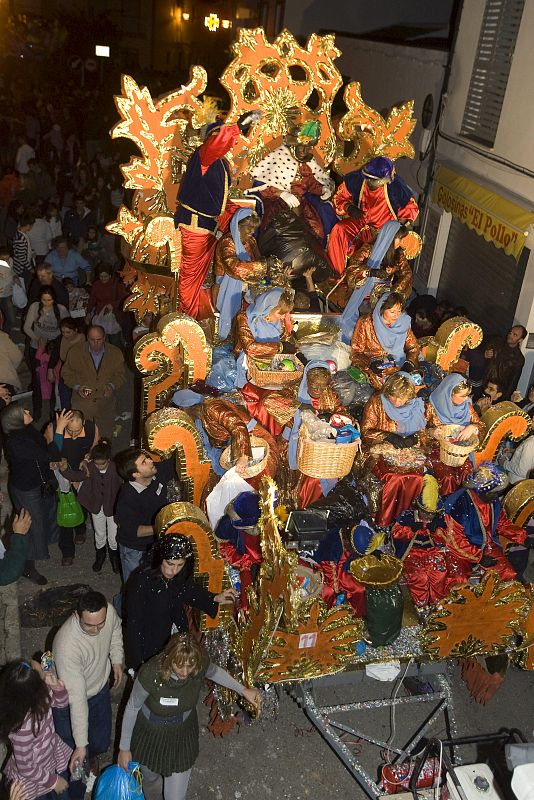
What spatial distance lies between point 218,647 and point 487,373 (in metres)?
4.89

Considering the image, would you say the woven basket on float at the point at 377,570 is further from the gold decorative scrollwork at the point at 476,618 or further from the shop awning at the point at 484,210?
the shop awning at the point at 484,210

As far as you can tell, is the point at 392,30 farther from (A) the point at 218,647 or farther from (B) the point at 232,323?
(A) the point at 218,647

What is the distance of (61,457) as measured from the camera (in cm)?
602

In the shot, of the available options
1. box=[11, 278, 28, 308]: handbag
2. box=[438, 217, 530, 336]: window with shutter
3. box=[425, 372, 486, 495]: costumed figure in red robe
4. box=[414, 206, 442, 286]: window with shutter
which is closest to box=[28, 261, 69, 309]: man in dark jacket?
box=[11, 278, 28, 308]: handbag

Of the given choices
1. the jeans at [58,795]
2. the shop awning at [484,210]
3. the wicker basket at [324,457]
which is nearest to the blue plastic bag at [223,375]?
the wicker basket at [324,457]

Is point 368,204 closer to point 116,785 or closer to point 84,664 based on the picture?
point 84,664

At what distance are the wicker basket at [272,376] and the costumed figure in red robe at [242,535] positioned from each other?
1.18 m

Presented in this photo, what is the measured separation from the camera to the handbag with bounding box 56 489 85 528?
20.6ft

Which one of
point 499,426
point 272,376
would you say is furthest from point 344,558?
point 499,426

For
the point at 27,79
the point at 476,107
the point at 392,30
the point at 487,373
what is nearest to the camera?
the point at 487,373

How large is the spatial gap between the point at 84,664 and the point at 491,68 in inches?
405

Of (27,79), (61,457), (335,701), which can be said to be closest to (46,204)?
(61,457)

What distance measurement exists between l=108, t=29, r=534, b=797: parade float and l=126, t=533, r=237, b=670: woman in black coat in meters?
0.31

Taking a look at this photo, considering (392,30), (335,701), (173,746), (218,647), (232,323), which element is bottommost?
(335,701)
